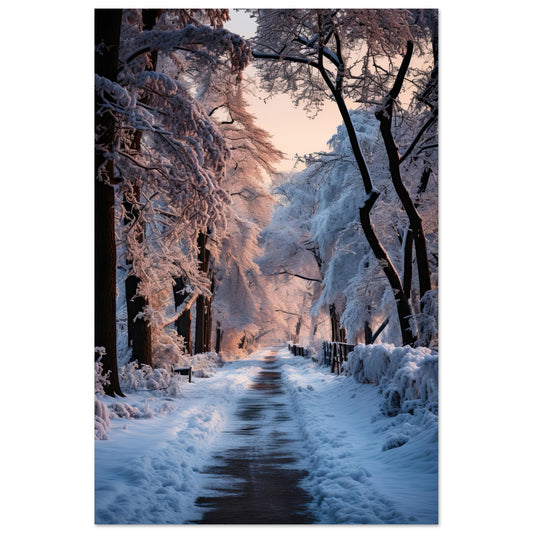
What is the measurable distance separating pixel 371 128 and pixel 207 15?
10087 mm

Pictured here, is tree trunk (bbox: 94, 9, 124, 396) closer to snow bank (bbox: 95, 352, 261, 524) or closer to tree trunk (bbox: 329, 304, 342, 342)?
snow bank (bbox: 95, 352, 261, 524)

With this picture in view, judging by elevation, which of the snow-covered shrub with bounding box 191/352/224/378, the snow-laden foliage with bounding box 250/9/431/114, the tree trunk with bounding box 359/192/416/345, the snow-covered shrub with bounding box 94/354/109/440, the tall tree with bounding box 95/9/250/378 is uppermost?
the snow-laden foliage with bounding box 250/9/431/114

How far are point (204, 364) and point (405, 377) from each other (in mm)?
16521

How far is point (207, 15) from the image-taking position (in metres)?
10.8

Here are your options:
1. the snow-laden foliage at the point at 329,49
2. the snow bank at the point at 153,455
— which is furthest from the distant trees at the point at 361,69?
the snow bank at the point at 153,455

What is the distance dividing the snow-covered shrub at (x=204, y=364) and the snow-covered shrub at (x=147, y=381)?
6978 mm

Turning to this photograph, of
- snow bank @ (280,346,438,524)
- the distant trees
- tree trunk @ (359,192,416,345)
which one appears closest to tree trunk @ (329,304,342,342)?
tree trunk @ (359,192,416,345)

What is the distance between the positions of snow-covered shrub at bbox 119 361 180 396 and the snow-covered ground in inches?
89.2

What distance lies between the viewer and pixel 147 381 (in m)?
16.7

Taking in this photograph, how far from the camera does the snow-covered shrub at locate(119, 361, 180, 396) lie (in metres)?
16.1

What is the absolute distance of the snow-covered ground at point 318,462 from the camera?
695 centimetres

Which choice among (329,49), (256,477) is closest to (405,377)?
(256,477)
